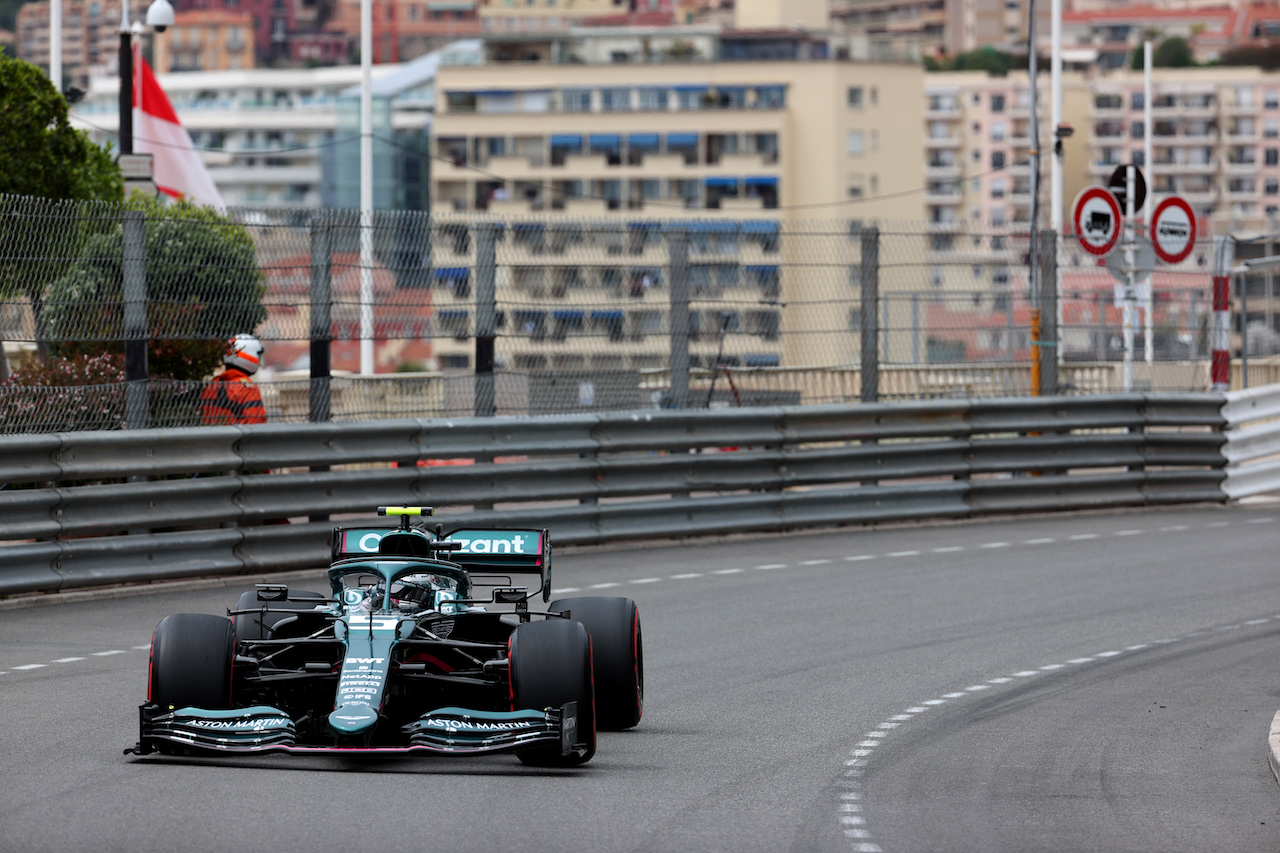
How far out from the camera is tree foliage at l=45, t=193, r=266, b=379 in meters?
12.7

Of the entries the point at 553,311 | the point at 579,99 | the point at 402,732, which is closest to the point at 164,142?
the point at 553,311

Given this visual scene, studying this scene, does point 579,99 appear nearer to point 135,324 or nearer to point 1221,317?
point 1221,317

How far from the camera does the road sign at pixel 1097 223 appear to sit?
59.4 ft

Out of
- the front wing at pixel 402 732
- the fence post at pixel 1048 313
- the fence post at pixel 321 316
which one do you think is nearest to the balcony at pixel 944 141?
the fence post at pixel 1048 313

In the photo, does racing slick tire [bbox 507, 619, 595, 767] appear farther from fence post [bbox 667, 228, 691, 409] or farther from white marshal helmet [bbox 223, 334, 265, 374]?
fence post [bbox 667, 228, 691, 409]

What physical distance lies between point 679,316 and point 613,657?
761 centimetres

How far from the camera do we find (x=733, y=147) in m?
92.4

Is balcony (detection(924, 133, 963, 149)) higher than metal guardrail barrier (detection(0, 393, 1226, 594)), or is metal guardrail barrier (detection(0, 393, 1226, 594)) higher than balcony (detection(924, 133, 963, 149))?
balcony (detection(924, 133, 963, 149))

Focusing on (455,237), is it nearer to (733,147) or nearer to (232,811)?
(232,811)

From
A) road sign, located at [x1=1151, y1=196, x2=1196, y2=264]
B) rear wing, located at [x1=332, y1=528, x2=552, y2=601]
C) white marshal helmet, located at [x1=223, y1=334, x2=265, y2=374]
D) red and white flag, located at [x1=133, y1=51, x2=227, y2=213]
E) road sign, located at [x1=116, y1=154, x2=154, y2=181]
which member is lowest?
rear wing, located at [x1=332, y1=528, x2=552, y2=601]

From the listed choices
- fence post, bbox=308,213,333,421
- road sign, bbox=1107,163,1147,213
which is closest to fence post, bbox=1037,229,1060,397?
road sign, bbox=1107,163,1147,213

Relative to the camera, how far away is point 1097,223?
1822cm

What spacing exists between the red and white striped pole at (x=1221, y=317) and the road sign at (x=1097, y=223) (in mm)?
1258

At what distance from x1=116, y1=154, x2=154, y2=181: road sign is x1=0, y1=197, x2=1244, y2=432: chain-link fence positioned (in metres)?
1.52
